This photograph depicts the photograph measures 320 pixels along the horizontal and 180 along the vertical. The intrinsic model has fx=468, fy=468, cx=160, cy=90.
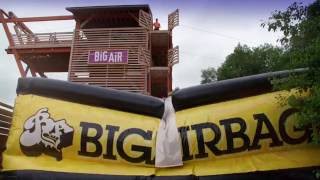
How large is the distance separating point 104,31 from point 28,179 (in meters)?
17.1

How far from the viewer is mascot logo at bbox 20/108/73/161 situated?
5559mm

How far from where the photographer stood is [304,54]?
4.84 metres

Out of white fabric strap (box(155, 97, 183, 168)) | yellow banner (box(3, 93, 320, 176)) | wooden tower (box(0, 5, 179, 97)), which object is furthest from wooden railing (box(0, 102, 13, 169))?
wooden tower (box(0, 5, 179, 97))

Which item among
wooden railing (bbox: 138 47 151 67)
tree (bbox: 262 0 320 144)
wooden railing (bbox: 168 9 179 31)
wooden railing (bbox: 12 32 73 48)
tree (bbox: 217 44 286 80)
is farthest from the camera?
wooden railing (bbox: 12 32 73 48)

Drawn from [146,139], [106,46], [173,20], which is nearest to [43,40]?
[106,46]

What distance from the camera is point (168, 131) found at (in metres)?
5.43

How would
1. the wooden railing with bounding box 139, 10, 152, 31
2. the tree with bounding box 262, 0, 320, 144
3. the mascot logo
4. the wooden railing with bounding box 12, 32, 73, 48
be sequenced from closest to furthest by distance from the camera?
the tree with bounding box 262, 0, 320, 144 → the mascot logo → the wooden railing with bounding box 139, 10, 152, 31 → the wooden railing with bounding box 12, 32, 73, 48

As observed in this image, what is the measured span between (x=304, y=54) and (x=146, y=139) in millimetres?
1987

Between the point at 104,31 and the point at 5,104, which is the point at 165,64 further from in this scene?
the point at 5,104

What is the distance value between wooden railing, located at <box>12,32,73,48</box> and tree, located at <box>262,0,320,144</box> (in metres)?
18.3

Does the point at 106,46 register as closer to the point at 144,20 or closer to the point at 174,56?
the point at 144,20

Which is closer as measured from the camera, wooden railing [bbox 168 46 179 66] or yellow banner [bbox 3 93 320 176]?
yellow banner [bbox 3 93 320 176]

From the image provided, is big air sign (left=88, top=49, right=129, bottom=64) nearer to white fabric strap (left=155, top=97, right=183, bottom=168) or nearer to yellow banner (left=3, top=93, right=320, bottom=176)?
yellow banner (left=3, top=93, right=320, bottom=176)

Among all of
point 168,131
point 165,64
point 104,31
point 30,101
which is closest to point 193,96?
point 168,131
